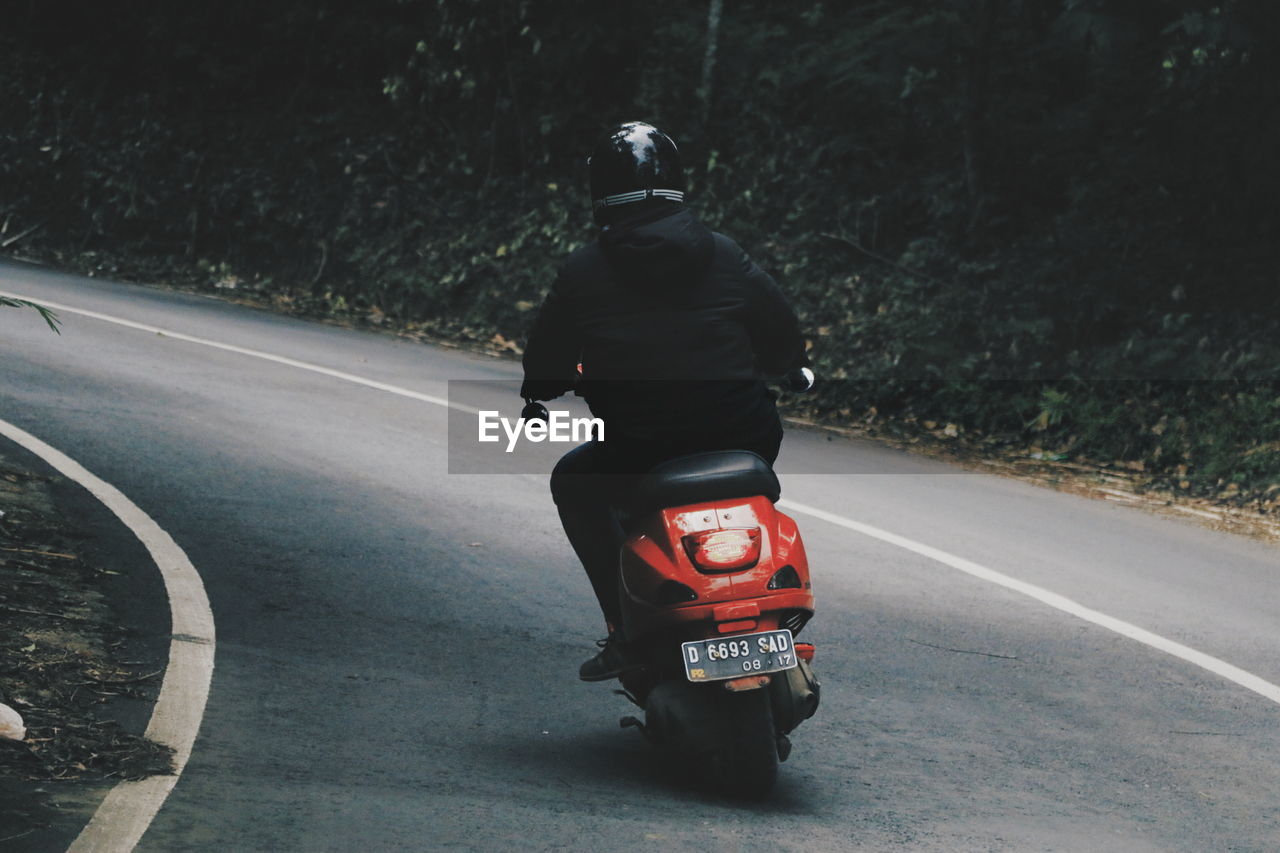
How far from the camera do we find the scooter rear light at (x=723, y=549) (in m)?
4.79

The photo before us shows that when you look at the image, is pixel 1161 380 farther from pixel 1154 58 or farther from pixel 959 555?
pixel 959 555

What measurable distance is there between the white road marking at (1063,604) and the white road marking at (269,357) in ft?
13.7

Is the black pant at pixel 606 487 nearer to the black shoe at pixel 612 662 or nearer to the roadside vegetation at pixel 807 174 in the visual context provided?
the black shoe at pixel 612 662

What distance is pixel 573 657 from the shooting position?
6750 millimetres

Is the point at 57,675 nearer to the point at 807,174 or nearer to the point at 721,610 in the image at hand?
the point at 721,610

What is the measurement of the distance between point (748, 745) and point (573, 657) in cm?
199

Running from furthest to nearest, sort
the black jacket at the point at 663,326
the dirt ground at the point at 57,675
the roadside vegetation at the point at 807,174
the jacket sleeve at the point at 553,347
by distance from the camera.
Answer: the roadside vegetation at the point at 807,174 → the jacket sleeve at the point at 553,347 → the black jacket at the point at 663,326 → the dirt ground at the point at 57,675

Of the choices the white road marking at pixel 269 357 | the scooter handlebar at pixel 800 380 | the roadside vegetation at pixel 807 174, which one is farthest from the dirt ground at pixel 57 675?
the roadside vegetation at pixel 807 174

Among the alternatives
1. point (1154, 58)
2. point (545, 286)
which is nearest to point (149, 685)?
point (1154, 58)

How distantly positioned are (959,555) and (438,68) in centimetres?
1722

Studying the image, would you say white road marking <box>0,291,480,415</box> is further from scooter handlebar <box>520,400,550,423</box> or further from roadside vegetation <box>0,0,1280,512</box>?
scooter handlebar <box>520,400,550,423</box>

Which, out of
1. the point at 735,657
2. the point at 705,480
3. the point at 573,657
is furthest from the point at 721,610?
the point at 573,657

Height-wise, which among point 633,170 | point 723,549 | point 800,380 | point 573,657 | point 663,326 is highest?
point 633,170

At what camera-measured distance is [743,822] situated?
15.6 ft
